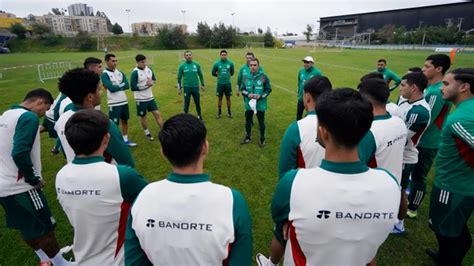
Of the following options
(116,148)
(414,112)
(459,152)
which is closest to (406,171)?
(414,112)

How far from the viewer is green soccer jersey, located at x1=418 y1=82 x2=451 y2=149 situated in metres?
4.24

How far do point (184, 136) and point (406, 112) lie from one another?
372 cm

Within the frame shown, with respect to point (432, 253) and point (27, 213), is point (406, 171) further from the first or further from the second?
point (27, 213)

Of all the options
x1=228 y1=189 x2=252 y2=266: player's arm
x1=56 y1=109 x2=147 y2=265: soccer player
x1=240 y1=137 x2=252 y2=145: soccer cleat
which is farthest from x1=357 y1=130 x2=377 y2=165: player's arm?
x1=240 y1=137 x2=252 y2=145: soccer cleat

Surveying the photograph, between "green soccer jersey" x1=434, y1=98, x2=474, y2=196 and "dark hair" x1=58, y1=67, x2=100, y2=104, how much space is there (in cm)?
410

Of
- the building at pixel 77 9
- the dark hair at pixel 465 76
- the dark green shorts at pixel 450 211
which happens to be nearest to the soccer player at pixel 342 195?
the dark green shorts at pixel 450 211

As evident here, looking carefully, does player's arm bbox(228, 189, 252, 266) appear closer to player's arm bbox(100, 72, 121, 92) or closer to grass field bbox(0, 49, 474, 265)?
grass field bbox(0, 49, 474, 265)

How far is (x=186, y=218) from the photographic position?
1.49 meters

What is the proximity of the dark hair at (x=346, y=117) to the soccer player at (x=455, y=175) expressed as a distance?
1879 mm

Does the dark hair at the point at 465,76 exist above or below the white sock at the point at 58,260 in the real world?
above

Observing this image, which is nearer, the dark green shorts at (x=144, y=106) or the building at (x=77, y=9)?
the dark green shorts at (x=144, y=106)

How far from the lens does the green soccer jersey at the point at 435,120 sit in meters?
4.24

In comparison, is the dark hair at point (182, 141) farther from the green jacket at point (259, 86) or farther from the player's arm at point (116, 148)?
the green jacket at point (259, 86)

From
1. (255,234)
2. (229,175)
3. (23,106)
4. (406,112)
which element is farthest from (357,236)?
(229,175)
